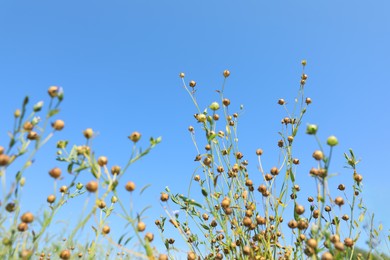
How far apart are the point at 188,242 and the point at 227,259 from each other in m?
0.37

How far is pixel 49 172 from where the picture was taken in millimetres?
1491

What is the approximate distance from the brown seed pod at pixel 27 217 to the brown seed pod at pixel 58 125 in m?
0.34

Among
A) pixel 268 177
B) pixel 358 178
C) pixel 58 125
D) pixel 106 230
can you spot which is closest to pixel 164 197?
pixel 106 230

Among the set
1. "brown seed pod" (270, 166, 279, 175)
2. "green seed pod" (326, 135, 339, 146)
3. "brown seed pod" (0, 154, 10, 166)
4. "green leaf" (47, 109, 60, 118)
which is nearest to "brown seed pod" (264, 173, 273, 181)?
"brown seed pod" (270, 166, 279, 175)

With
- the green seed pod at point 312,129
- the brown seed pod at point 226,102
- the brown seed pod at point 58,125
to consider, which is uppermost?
the brown seed pod at point 226,102

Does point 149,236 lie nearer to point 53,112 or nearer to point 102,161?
point 102,161

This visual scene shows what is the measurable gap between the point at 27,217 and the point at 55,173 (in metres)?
0.19

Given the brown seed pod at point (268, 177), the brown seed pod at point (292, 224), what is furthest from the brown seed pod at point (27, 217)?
the brown seed pod at point (268, 177)

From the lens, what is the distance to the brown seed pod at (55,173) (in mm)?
1489

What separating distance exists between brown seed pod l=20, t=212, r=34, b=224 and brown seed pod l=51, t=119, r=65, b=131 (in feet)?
1.11

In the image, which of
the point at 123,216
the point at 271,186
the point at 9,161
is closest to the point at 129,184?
the point at 123,216

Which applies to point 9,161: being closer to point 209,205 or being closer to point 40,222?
point 40,222

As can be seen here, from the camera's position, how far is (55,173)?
1494 millimetres

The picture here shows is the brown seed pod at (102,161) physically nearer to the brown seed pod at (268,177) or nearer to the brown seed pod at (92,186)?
the brown seed pod at (92,186)
